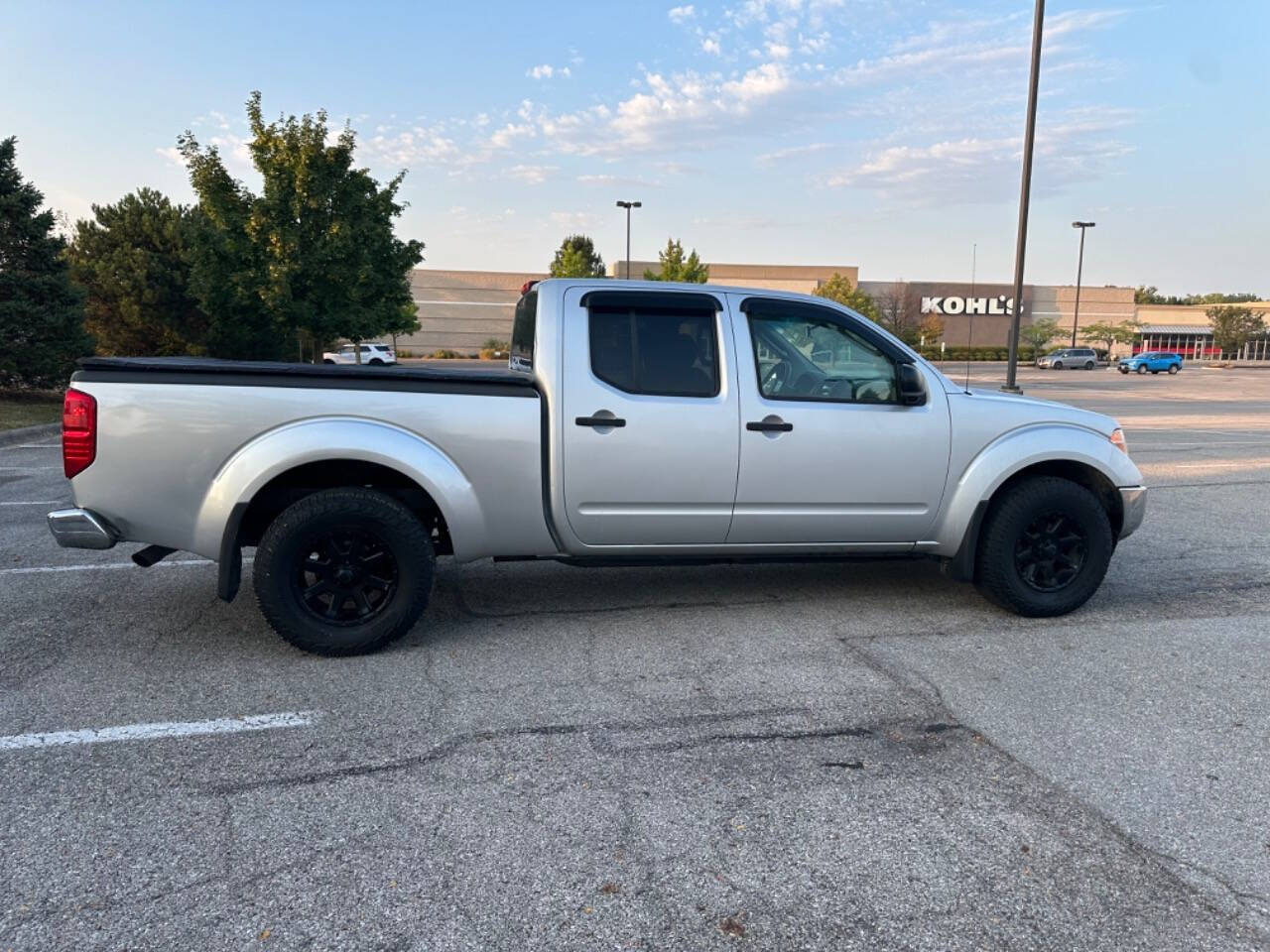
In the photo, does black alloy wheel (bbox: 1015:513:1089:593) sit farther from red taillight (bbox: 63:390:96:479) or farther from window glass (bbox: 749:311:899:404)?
red taillight (bbox: 63:390:96:479)

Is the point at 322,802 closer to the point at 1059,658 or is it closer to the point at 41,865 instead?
the point at 41,865

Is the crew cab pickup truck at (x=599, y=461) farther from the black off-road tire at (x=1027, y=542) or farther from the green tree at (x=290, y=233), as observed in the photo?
the green tree at (x=290, y=233)

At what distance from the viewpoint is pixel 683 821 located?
116 inches

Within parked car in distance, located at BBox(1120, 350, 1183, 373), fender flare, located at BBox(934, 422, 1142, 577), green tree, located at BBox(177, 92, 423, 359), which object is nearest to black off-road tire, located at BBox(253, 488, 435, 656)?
fender flare, located at BBox(934, 422, 1142, 577)

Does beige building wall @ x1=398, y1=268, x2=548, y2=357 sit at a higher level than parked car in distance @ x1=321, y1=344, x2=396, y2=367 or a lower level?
higher

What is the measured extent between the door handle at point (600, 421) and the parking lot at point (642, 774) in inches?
45.6

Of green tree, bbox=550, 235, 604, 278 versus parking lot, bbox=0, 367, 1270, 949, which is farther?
green tree, bbox=550, 235, 604, 278

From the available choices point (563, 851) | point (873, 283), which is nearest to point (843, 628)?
point (563, 851)

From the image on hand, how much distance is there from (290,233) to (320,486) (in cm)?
1866

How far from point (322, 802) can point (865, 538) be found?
3206 millimetres

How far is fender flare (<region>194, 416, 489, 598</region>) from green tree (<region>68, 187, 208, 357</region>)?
20759mm

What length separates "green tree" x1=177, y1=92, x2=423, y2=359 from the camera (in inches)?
827

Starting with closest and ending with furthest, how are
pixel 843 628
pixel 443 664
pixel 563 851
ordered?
pixel 563 851 → pixel 443 664 → pixel 843 628

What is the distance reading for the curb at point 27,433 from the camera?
13.4m
